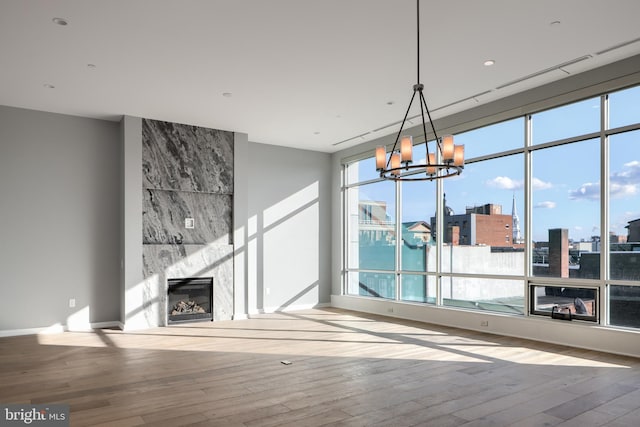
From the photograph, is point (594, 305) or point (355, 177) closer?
point (594, 305)

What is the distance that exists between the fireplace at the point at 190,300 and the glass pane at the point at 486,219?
13.2ft

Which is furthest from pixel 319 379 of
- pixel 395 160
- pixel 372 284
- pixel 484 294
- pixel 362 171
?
pixel 362 171

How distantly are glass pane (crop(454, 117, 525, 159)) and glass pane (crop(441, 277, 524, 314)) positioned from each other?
75.9 inches

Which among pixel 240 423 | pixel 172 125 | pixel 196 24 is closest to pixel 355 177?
pixel 172 125

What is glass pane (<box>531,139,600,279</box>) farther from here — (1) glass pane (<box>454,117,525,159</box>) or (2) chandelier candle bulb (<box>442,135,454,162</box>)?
(2) chandelier candle bulb (<box>442,135,454,162</box>)

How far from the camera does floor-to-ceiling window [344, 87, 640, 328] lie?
5328mm

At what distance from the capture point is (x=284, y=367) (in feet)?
15.8

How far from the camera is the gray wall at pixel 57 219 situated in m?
6.66

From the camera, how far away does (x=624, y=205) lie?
5.31 m

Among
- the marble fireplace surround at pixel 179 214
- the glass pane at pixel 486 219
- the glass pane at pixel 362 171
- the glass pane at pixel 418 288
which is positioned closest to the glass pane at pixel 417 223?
the glass pane at pixel 418 288

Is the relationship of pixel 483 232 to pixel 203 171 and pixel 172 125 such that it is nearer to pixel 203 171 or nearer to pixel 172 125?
pixel 203 171

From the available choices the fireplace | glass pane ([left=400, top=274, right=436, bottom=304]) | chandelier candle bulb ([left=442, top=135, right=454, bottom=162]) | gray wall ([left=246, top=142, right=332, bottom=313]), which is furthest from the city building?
the fireplace

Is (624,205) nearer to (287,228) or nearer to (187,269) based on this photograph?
(287,228)

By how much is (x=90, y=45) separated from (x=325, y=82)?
265 centimetres
